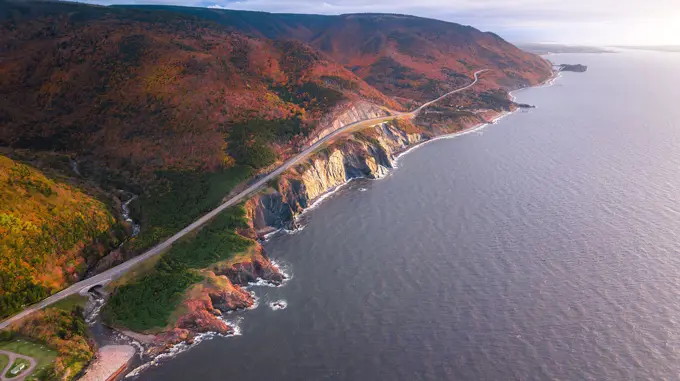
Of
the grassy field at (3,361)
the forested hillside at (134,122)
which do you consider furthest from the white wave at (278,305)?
the grassy field at (3,361)

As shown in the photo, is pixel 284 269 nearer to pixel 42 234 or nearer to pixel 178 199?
pixel 178 199

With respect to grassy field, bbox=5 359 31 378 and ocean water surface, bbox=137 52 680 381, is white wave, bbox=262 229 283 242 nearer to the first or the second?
ocean water surface, bbox=137 52 680 381

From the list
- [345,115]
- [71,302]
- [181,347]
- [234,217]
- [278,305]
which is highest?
[345,115]

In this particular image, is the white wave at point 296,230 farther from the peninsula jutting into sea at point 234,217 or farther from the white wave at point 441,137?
the white wave at point 441,137

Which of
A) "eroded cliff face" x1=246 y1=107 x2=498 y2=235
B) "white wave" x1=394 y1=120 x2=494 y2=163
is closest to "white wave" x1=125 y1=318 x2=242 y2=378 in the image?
"eroded cliff face" x1=246 y1=107 x2=498 y2=235

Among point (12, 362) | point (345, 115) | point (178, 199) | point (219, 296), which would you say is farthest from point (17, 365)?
point (345, 115)
